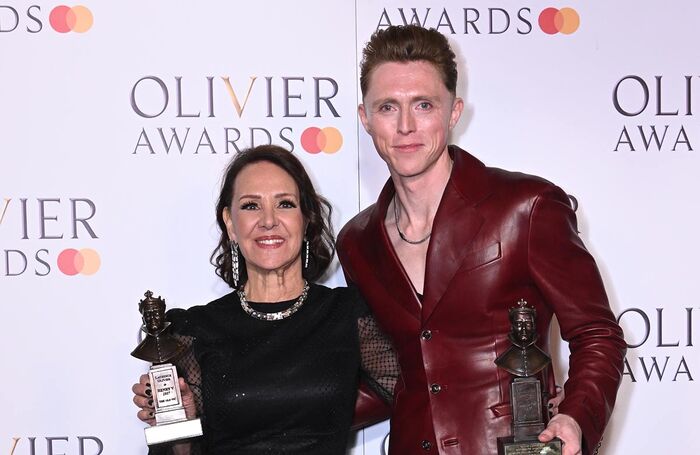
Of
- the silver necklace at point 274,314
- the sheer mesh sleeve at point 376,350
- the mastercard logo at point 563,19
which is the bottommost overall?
the sheer mesh sleeve at point 376,350

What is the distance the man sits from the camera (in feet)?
6.43

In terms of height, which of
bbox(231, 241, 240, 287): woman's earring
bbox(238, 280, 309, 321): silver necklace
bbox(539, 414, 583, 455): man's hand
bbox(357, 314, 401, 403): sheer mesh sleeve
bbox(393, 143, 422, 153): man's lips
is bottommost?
bbox(539, 414, 583, 455): man's hand

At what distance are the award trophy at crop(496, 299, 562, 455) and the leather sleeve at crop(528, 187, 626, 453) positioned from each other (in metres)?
0.06

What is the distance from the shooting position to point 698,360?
2.70 meters

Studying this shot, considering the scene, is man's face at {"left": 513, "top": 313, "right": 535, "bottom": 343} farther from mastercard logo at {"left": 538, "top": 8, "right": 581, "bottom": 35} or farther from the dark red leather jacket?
mastercard logo at {"left": 538, "top": 8, "right": 581, "bottom": 35}

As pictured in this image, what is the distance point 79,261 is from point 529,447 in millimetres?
1435

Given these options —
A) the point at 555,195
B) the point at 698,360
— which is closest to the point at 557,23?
the point at 555,195

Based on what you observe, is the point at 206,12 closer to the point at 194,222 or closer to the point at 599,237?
the point at 194,222

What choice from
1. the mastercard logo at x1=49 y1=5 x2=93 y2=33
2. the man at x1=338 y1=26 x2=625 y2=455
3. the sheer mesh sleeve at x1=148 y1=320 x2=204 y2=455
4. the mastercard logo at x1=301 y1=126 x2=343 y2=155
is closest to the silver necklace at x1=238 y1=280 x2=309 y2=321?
the sheer mesh sleeve at x1=148 y1=320 x2=204 y2=455

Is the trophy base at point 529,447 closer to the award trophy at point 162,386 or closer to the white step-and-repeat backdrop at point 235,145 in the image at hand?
the award trophy at point 162,386

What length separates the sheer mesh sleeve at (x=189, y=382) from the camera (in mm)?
2252

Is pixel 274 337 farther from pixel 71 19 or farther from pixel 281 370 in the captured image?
pixel 71 19

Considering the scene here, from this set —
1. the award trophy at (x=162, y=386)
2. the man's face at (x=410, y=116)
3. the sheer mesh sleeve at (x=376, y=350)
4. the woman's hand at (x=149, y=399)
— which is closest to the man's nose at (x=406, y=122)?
the man's face at (x=410, y=116)

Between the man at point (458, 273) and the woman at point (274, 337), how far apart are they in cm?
18
